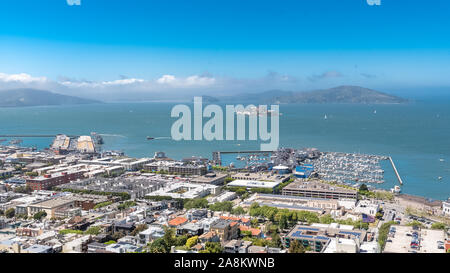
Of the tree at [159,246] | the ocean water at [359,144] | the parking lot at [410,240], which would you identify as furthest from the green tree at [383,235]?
the ocean water at [359,144]

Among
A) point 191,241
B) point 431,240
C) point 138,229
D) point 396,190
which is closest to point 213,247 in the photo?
point 191,241

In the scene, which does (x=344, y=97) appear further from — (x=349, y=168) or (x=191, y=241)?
(x=191, y=241)

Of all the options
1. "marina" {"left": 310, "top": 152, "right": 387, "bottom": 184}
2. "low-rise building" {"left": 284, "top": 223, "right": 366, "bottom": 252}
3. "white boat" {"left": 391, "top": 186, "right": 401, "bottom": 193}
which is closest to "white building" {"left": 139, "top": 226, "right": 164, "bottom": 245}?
"low-rise building" {"left": 284, "top": 223, "right": 366, "bottom": 252}

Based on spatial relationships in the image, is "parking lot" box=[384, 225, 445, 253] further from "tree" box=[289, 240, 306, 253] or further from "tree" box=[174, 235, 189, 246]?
"tree" box=[174, 235, 189, 246]

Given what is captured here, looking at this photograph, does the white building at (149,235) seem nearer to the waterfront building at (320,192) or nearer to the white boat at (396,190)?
the waterfront building at (320,192)
